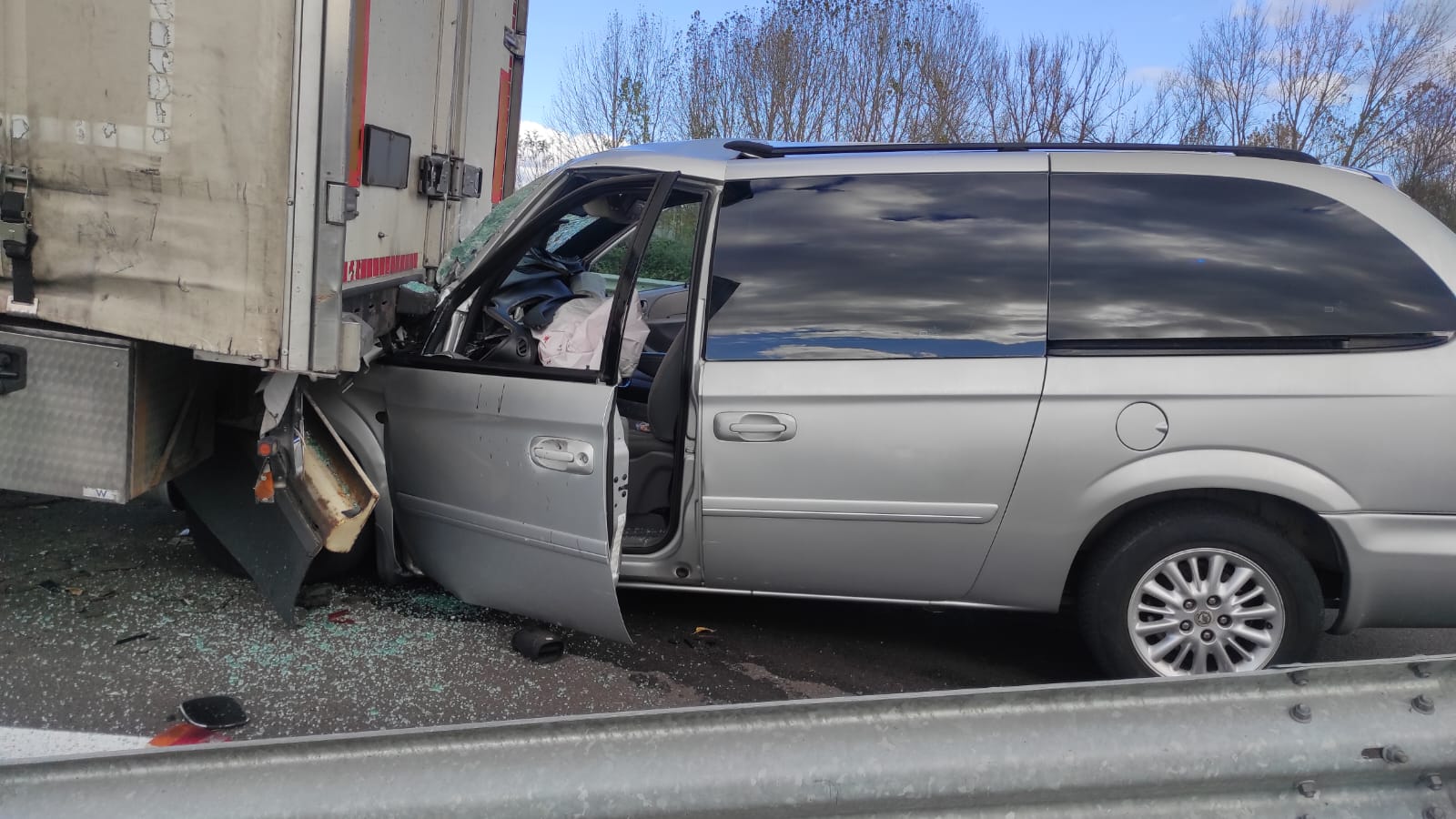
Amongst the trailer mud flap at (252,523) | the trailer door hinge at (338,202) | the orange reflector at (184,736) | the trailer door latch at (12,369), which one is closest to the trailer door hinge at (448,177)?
the trailer door hinge at (338,202)

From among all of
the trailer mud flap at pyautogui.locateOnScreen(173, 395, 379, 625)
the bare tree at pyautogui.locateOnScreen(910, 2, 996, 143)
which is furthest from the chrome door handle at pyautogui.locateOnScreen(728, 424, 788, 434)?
the bare tree at pyautogui.locateOnScreen(910, 2, 996, 143)

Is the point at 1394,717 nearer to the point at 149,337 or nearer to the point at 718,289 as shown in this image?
the point at 718,289

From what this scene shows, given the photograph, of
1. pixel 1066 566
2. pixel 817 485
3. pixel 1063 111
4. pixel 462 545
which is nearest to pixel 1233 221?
pixel 1066 566

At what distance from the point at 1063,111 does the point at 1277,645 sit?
13.2 m

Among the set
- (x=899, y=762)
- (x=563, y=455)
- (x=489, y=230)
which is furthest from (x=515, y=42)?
(x=899, y=762)

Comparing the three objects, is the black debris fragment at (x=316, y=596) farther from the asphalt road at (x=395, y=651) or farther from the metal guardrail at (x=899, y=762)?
the metal guardrail at (x=899, y=762)

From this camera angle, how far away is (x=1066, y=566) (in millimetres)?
3521

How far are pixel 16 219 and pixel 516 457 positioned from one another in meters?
1.74

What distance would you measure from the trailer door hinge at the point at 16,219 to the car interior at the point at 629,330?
55.1 inches

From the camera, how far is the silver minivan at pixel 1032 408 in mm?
3316

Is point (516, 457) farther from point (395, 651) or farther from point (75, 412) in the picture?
point (75, 412)

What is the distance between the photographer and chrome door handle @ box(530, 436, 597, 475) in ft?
11.4

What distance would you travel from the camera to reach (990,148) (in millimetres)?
3738

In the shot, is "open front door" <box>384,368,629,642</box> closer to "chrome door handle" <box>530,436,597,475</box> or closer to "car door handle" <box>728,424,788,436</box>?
"chrome door handle" <box>530,436,597,475</box>
